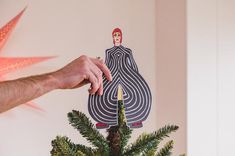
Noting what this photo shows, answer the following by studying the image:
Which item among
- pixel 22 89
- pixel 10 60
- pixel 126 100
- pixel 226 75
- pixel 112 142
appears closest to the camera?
pixel 22 89

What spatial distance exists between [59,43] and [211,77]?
0.70 m

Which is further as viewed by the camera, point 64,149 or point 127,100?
point 127,100

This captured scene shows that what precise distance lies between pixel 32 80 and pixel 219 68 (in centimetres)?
120

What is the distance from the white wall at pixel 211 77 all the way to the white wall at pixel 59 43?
21 centimetres

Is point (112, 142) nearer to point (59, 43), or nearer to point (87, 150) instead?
point (87, 150)

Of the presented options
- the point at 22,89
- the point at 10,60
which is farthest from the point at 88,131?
the point at 10,60

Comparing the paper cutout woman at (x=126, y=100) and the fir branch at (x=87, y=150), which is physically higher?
the paper cutout woman at (x=126, y=100)

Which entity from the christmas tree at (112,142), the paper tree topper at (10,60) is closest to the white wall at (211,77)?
the paper tree topper at (10,60)

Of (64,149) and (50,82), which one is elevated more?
(50,82)

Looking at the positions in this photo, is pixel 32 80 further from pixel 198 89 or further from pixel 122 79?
pixel 198 89

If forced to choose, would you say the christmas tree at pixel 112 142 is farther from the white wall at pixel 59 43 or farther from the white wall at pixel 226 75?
the white wall at pixel 226 75

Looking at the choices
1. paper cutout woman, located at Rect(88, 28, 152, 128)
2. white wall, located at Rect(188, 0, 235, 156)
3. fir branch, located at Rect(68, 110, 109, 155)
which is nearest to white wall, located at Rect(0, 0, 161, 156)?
white wall, located at Rect(188, 0, 235, 156)

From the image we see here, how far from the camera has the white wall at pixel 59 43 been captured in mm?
1396

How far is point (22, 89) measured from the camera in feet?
1.46
